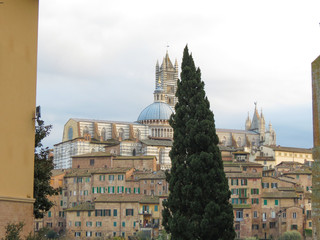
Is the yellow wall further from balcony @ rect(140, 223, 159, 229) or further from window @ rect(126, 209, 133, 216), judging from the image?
window @ rect(126, 209, 133, 216)

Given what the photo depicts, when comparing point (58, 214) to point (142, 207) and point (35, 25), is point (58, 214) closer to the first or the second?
point (142, 207)

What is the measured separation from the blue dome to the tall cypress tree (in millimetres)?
91313

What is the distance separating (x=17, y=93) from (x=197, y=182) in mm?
7540

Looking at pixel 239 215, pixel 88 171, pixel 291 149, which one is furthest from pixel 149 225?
pixel 291 149

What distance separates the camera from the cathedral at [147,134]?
94875 millimetres

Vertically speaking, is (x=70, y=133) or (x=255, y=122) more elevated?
(x=255, y=122)

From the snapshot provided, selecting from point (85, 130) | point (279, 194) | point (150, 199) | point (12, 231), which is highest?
point (85, 130)

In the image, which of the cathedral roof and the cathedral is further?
the cathedral roof

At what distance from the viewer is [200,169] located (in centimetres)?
1873

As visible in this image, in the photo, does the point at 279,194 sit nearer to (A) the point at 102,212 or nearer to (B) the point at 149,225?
(B) the point at 149,225

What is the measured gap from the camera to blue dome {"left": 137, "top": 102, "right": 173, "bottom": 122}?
112 metres

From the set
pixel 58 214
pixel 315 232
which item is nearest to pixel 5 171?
pixel 315 232

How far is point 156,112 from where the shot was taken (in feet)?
372

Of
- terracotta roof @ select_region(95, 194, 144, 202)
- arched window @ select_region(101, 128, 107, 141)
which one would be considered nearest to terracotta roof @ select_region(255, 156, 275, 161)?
terracotta roof @ select_region(95, 194, 144, 202)
